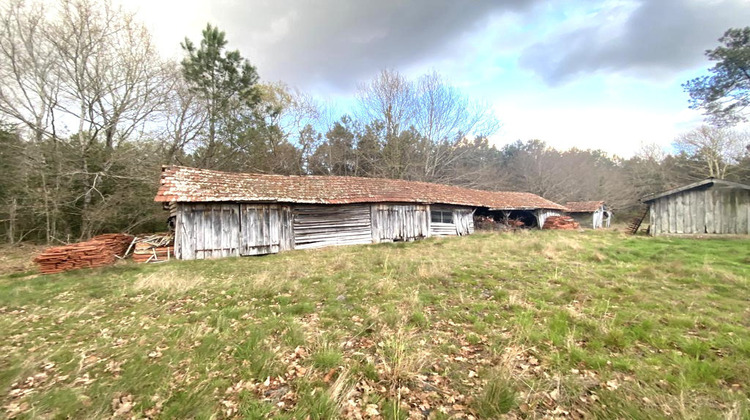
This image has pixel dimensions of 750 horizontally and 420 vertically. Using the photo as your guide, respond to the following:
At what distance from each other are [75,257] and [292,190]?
27.5 ft

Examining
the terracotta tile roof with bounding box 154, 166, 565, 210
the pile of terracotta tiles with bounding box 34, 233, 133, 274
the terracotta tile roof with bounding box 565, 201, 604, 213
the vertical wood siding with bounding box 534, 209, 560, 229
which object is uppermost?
the terracotta tile roof with bounding box 154, 166, 565, 210

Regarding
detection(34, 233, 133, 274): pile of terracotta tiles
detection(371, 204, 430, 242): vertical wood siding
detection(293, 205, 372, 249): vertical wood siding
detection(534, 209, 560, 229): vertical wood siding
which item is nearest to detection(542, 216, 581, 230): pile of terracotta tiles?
detection(534, 209, 560, 229): vertical wood siding

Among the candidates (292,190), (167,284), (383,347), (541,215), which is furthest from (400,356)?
(541,215)

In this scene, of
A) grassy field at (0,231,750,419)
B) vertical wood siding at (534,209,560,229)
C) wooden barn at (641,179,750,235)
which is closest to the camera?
grassy field at (0,231,750,419)

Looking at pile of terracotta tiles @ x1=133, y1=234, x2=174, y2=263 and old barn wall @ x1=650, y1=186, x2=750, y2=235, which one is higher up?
old barn wall @ x1=650, y1=186, x2=750, y2=235

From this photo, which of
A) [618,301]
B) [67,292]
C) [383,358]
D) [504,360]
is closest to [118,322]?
[67,292]

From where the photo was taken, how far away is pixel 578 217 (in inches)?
1420

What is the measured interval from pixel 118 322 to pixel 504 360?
6302 mm

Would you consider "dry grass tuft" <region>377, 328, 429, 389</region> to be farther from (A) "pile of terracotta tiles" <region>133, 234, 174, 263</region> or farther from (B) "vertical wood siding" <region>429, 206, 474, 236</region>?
(B) "vertical wood siding" <region>429, 206, 474, 236</region>

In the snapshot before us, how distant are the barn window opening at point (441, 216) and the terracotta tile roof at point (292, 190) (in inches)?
39.0

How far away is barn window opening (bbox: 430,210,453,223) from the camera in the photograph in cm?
2031

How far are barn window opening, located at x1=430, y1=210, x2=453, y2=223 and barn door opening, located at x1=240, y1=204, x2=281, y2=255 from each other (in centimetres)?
1069

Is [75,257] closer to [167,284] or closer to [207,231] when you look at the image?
[207,231]

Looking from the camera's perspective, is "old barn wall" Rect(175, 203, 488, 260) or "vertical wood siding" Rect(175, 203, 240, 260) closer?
"vertical wood siding" Rect(175, 203, 240, 260)
